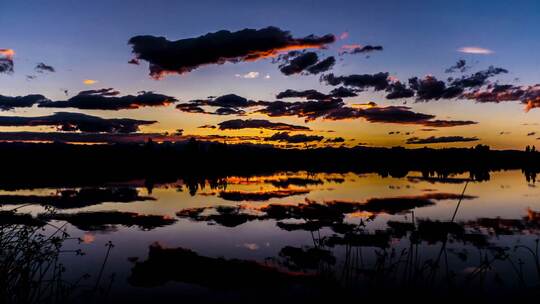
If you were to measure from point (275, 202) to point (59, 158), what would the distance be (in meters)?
163

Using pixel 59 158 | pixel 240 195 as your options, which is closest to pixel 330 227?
pixel 240 195

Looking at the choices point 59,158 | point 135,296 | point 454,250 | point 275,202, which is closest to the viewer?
point 135,296

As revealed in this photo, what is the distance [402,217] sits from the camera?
35.9 meters


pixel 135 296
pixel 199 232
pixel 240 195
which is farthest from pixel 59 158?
pixel 135 296

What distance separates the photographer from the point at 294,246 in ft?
83.9

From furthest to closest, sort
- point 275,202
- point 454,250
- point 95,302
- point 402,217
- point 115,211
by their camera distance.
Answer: point 275,202
point 115,211
point 402,217
point 454,250
point 95,302

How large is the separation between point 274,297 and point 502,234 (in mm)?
19188

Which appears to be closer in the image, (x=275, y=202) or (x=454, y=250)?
(x=454, y=250)

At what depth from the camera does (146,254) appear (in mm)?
24328

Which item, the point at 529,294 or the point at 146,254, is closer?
the point at 529,294

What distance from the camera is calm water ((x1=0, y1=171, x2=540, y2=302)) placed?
17281mm

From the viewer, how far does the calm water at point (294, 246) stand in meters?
17.3

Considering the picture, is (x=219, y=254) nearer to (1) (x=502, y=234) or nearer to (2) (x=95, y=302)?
(2) (x=95, y=302)

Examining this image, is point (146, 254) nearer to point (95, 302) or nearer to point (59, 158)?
point (95, 302)
